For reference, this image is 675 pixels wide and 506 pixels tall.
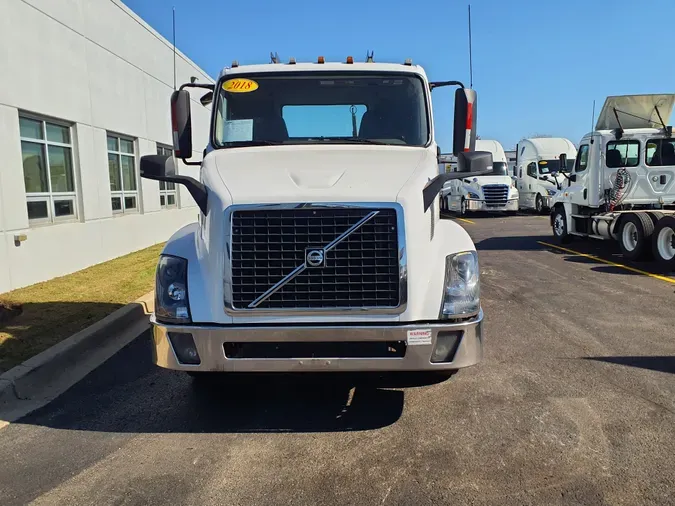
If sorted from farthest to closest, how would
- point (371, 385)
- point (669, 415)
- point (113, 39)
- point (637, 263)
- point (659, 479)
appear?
point (113, 39), point (637, 263), point (371, 385), point (669, 415), point (659, 479)

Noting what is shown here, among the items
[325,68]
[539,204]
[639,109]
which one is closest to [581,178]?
[639,109]

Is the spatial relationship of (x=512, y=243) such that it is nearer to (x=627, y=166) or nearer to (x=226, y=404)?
(x=627, y=166)

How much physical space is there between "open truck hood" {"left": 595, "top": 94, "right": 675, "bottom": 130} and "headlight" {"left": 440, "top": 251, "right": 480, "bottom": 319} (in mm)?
10383

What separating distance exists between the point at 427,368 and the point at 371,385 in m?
1.20

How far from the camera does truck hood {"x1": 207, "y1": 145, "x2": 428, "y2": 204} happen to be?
367 centimetres

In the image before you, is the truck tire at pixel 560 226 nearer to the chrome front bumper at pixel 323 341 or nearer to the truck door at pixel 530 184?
the truck door at pixel 530 184

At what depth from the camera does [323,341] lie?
352 cm

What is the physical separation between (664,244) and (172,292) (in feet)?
32.0

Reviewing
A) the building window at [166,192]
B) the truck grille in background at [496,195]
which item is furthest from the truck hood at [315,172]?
the truck grille in background at [496,195]

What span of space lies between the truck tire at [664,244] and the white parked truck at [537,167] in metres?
13.1

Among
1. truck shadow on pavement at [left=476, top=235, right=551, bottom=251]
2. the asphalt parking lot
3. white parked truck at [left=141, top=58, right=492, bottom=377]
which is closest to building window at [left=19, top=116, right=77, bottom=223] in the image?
the asphalt parking lot

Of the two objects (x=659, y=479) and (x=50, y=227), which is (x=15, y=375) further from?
(x=50, y=227)

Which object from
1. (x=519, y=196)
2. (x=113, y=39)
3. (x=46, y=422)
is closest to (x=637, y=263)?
(x=46, y=422)

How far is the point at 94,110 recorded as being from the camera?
11.5m
